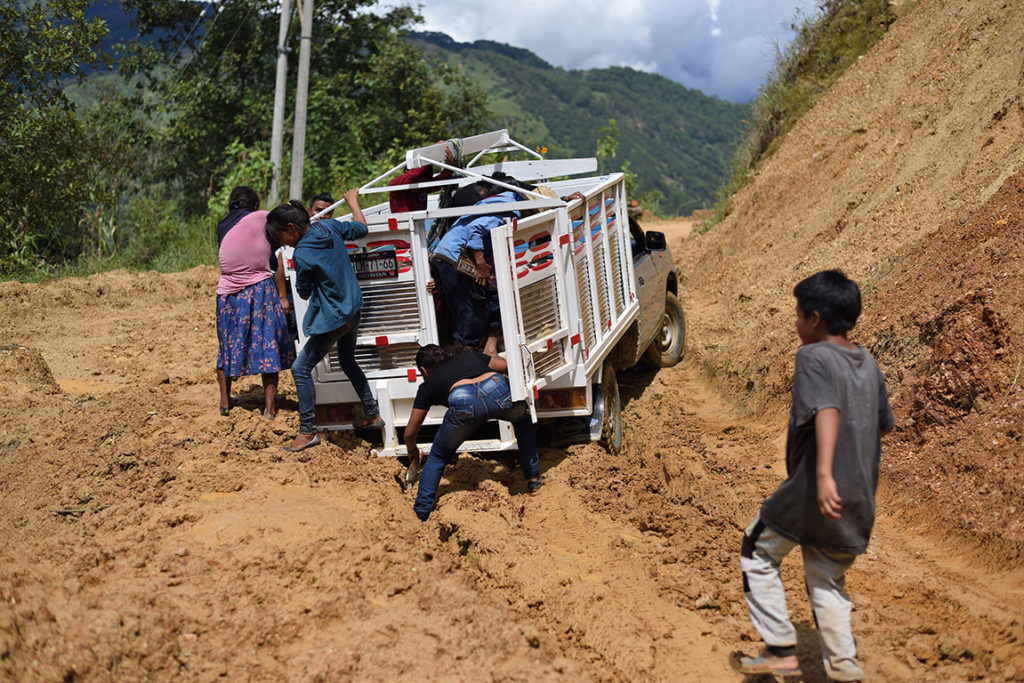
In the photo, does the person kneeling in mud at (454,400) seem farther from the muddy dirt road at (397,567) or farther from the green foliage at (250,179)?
the green foliage at (250,179)

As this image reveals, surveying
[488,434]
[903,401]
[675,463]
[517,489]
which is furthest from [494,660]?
[903,401]

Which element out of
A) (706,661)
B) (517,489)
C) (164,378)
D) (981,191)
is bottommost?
(706,661)

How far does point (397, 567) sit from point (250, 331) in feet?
9.58

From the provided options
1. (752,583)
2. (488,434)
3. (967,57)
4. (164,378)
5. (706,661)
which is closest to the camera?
(752,583)

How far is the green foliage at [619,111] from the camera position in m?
128

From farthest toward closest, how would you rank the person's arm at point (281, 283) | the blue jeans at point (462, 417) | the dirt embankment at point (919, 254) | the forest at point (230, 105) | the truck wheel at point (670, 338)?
the forest at point (230, 105) < the truck wheel at point (670, 338) < the person's arm at point (281, 283) < the dirt embankment at point (919, 254) < the blue jeans at point (462, 417)

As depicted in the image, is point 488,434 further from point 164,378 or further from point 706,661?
point 164,378

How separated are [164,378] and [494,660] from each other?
239 inches

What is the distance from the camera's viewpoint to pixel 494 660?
3961 mm

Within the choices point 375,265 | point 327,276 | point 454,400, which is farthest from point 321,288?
point 454,400

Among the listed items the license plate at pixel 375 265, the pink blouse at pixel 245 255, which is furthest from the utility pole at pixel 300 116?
the license plate at pixel 375 265

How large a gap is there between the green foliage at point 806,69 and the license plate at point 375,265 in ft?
30.3

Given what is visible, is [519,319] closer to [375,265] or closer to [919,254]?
[375,265]

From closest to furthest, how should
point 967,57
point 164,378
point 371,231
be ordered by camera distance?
point 371,231, point 164,378, point 967,57
